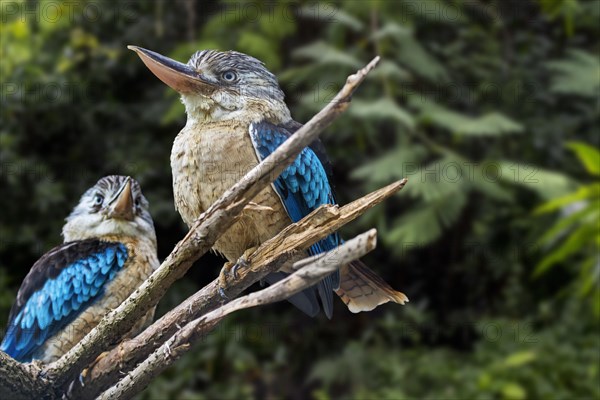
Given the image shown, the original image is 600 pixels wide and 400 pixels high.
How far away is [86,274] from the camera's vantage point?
298 centimetres

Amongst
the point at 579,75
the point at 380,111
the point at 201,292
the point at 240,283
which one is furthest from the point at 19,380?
the point at 579,75

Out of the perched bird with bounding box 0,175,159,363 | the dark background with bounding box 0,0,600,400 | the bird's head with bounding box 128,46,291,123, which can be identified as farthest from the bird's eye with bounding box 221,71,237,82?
the dark background with bounding box 0,0,600,400

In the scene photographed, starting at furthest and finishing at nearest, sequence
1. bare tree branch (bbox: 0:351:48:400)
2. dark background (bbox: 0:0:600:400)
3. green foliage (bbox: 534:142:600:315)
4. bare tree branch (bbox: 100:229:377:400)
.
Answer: dark background (bbox: 0:0:600:400), green foliage (bbox: 534:142:600:315), bare tree branch (bbox: 0:351:48:400), bare tree branch (bbox: 100:229:377:400)

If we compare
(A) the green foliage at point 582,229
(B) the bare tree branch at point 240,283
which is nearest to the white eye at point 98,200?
(B) the bare tree branch at point 240,283

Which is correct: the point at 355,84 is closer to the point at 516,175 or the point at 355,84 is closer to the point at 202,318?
the point at 202,318

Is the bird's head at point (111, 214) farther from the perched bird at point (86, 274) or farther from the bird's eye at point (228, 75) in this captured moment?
the bird's eye at point (228, 75)

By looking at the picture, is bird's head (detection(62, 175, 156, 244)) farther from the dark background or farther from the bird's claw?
the dark background

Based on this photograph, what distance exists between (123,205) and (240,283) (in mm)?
860

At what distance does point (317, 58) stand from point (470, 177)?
1.29 meters

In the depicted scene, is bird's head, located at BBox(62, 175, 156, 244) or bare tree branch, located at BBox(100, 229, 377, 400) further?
bird's head, located at BBox(62, 175, 156, 244)

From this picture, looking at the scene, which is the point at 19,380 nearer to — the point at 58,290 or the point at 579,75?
the point at 58,290

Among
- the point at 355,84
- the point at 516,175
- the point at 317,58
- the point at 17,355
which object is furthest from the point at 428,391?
the point at 355,84

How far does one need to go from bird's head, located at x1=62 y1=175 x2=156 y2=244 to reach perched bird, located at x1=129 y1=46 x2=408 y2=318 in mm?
553

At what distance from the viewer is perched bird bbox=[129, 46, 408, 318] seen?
239cm
